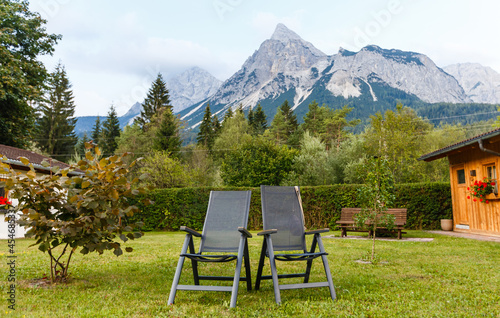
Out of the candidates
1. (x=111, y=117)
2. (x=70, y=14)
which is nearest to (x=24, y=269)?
(x=70, y=14)

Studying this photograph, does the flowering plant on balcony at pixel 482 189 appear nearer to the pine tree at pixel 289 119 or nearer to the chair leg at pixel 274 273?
the chair leg at pixel 274 273

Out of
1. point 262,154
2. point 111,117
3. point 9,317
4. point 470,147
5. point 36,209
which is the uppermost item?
point 111,117

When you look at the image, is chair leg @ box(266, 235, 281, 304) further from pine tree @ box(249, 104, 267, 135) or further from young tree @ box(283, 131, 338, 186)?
pine tree @ box(249, 104, 267, 135)

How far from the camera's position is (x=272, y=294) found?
4230 mm

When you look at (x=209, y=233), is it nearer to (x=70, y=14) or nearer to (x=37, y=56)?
(x=70, y=14)

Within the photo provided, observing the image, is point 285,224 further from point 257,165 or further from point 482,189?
point 257,165

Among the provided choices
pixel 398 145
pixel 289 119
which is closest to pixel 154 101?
pixel 289 119

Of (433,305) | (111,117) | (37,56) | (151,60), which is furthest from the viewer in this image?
(111,117)

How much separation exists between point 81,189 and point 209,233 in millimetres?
1660

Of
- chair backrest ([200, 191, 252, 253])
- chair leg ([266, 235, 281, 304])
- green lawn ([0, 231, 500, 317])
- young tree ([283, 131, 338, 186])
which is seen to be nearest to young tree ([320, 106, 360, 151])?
young tree ([283, 131, 338, 186])

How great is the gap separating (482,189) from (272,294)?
10084 millimetres

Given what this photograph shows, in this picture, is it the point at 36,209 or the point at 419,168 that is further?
the point at 419,168

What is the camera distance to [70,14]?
1025 centimetres

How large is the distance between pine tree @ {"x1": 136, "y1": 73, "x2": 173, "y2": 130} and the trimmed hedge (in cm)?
2924
